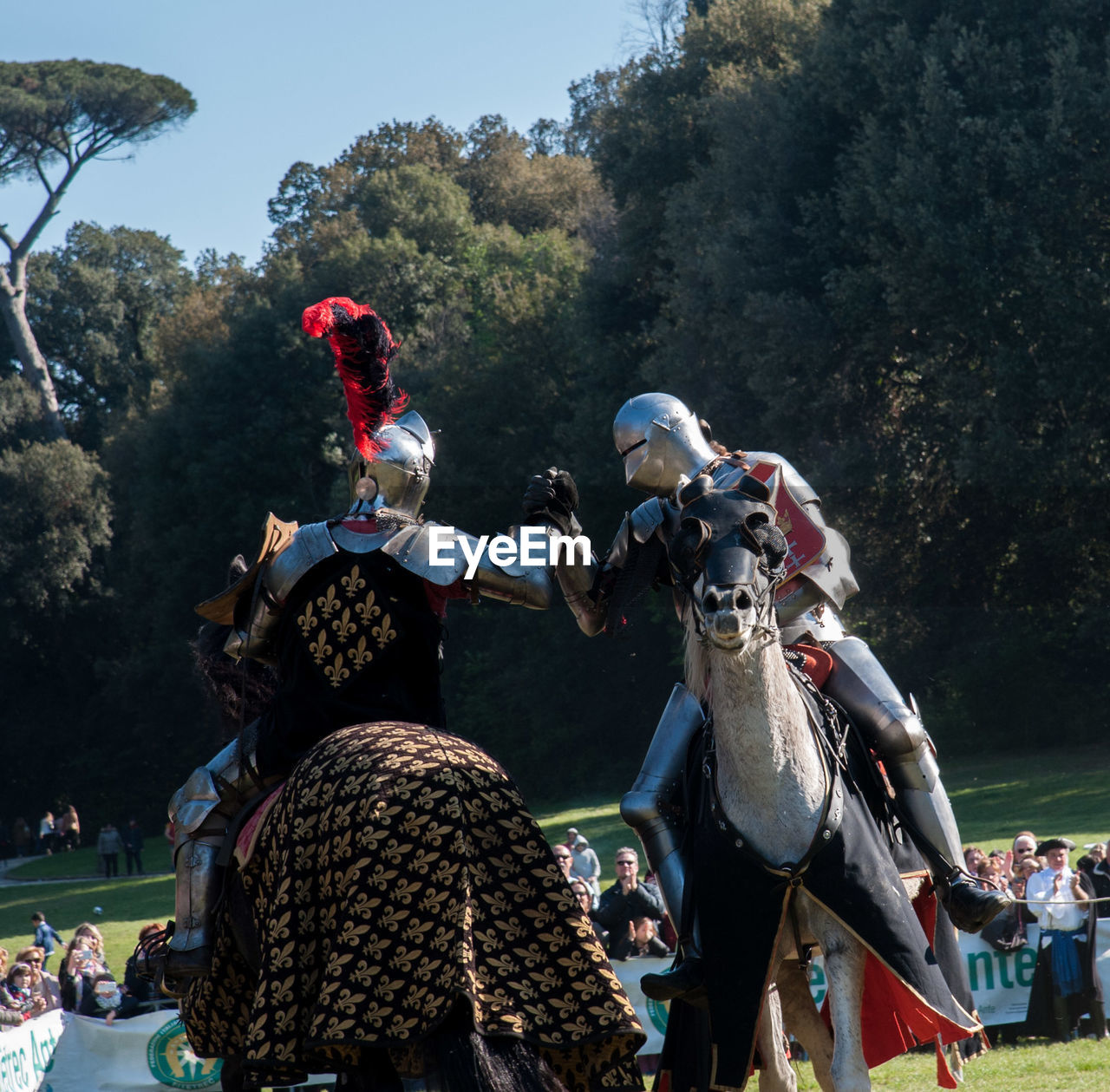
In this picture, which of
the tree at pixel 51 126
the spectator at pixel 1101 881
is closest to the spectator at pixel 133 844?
the tree at pixel 51 126

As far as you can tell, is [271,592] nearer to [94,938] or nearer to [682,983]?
[682,983]

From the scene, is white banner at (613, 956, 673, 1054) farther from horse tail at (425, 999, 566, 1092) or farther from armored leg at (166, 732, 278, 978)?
horse tail at (425, 999, 566, 1092)

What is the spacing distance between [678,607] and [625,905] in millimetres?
6982

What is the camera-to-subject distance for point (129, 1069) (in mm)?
10766

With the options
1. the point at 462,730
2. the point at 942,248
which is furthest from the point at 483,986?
the point at 462,730

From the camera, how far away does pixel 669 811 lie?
18.2ft

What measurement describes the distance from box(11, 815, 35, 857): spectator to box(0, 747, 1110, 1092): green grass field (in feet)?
18.7

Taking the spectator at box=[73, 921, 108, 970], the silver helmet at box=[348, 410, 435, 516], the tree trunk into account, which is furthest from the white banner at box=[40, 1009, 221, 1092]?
the tree trunk

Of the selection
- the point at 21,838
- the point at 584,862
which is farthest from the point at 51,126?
the point at 584,862

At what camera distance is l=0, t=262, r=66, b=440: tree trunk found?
1836 inches

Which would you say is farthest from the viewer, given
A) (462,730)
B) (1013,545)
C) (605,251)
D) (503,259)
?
(503,259)

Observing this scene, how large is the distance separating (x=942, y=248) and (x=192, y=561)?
23.1 meters

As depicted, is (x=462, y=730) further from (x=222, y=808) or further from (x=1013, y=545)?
(x=222, y=808)

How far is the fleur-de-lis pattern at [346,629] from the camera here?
5098mm
